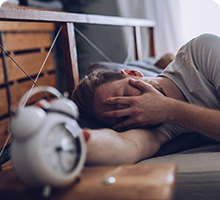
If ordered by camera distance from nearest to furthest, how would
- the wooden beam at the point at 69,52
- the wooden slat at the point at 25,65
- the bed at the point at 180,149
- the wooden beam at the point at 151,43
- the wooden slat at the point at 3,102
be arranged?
1. the bed at the point at 180,149
2. the wooden beam at the point at 69,52
3. the wooden slat at the point at 3,102
4. the wooden slat at the point at 25,65
5. the wooden beam at the point at 151,43

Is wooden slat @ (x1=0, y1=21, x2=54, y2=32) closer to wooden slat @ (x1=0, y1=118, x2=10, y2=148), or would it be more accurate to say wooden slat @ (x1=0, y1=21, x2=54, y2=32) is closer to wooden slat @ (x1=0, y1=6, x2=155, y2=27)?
wooden slat @ (x1=0, y1=118, x2=10, y2=148)

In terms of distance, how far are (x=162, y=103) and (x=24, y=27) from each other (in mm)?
1986

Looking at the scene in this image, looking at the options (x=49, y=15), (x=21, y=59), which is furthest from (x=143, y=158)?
(x=21, y=59)

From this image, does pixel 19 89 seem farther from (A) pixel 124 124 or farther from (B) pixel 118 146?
(B) pixel 118 146

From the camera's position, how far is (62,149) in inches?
16.8

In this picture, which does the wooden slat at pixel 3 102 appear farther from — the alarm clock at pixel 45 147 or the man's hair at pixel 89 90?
the alarm clock at pixel 45 147

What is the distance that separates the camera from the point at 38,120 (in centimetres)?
40

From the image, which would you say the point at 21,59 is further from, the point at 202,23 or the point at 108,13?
the point at 202,23

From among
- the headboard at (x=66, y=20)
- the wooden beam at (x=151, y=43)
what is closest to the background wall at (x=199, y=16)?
the wooden beam at (x=151, y=43)

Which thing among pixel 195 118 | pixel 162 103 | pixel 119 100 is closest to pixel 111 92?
pixel 119 100

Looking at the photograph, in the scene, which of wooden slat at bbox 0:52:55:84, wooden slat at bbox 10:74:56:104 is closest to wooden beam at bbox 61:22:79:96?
wooden slat at bbox 0:52:55:84

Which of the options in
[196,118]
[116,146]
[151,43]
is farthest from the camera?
[151,43]

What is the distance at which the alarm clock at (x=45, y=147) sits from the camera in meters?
0.38

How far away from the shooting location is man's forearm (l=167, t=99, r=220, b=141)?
0.84 m
